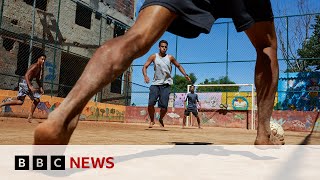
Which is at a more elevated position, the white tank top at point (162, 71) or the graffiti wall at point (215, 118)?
the white tank top at point (162, 71)

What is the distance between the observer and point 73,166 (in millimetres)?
1446

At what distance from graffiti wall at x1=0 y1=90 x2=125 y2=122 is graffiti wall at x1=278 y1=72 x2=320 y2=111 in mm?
9046

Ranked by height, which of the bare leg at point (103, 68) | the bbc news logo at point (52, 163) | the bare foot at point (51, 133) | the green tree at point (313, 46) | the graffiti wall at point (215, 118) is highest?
the green tree at point (313, 46)

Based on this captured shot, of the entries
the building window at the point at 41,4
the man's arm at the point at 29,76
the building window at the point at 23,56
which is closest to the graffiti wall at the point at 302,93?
the man's arm at the point at 29,76

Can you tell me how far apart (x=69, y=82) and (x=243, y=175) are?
756 inches

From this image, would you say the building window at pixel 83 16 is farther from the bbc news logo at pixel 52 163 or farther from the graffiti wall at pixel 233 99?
the bbc news logo at pixel 52 163

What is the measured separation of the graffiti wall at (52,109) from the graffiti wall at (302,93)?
905 cm

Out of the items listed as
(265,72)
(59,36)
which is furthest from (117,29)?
(265,72)

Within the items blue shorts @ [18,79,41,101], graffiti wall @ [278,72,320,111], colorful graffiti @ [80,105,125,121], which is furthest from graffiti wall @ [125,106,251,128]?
blue shorts @ [18,79,41,101]

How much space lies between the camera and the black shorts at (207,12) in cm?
166

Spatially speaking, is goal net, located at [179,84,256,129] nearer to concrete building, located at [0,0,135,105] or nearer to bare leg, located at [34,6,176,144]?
concrete building, located at [0,0,135,105]

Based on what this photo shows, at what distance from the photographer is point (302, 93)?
52.4 ft

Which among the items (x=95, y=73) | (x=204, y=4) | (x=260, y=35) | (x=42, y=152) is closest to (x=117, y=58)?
(x=95, y=73)

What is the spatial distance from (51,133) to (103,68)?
0.36m
